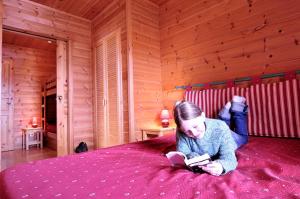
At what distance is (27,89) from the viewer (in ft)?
17.4

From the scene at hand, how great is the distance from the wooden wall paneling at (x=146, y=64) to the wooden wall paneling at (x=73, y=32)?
49.5 inches

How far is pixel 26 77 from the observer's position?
5328 millimetres

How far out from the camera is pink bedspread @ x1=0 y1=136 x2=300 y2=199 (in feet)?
2.58

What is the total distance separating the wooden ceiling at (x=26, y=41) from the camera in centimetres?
465

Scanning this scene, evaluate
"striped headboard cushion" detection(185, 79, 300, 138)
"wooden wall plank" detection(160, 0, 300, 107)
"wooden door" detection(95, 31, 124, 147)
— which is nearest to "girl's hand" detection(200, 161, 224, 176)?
"striped headboard cushion" detection(185, 79, 300, 138)

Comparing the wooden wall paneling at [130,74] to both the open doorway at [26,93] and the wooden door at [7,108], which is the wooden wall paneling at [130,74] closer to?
the open doorway at [26,93]

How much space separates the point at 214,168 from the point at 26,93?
5.65 m

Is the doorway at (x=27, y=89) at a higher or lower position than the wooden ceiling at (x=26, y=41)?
lower

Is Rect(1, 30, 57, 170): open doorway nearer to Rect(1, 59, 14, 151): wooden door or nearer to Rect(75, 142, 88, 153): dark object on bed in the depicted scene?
Rect(1, 59, 14, 151): wooden door

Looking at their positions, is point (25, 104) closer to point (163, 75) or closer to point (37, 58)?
point (37, 58)

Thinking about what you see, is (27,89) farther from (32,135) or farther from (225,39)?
(225,39)

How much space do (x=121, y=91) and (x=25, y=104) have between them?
3.42m

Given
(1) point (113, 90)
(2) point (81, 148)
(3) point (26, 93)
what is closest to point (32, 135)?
(3) point (26, 93)

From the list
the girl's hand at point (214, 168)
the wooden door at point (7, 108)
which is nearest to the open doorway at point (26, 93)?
the wooden door at point (7, 108)
